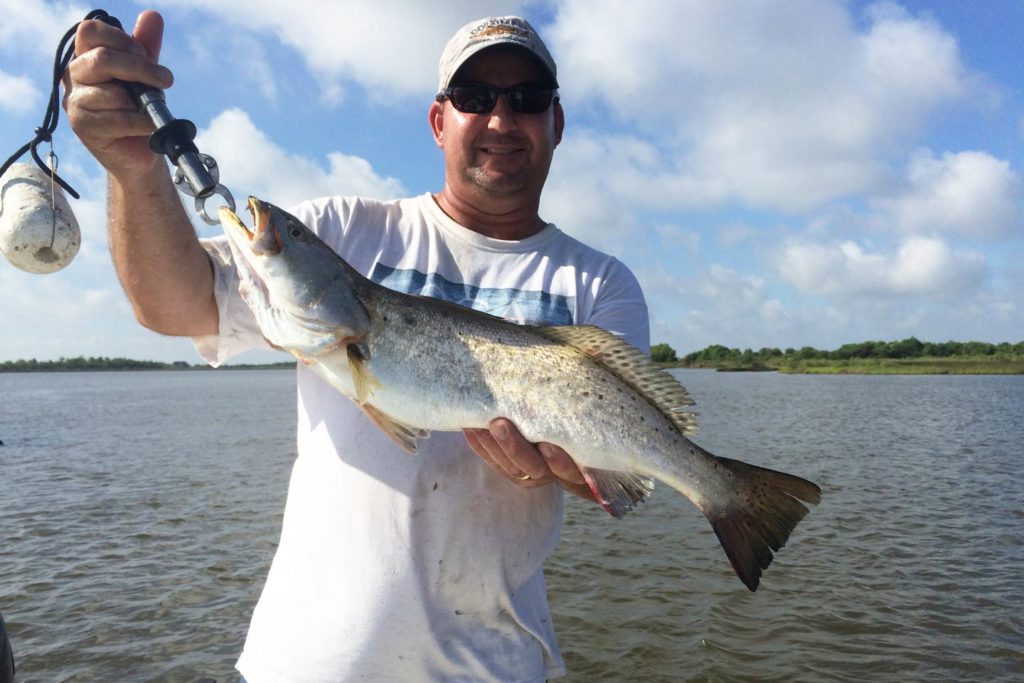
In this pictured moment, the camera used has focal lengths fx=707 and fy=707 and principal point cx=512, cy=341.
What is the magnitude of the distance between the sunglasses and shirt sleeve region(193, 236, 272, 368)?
1.40 metres

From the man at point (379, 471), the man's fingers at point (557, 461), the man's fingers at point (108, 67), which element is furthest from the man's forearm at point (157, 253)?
the man's fingers at point (557, 461)

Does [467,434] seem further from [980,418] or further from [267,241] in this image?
[980,418]

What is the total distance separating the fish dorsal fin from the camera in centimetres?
322

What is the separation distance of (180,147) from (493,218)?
157 cm

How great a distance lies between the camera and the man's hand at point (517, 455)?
2.96 metres

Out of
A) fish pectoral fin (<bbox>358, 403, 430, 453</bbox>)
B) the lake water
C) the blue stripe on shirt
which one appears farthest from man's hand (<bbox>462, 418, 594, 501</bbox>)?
the lake water

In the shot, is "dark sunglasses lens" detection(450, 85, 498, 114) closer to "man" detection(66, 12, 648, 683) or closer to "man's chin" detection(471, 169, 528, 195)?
"man" detection(66, 12, 648, 683)

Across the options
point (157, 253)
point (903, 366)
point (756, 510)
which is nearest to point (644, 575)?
point (756, 510)

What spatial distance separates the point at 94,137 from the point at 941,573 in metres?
12.7

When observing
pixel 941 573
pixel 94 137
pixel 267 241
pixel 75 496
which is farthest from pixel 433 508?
pixel 75 496

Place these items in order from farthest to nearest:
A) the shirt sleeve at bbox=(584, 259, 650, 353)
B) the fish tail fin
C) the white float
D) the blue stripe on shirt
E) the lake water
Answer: the lake water < the shirt sleeve at bbox=(584, 259, 650, 353) < the blue stripe on shirt < the fish tail fin < the white float

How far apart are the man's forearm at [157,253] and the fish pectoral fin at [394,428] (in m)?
0.88

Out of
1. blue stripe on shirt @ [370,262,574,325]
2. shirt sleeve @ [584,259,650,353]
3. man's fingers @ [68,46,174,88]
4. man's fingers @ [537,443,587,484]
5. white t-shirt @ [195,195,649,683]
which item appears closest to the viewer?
man's fingers @ [68,46,174,88]

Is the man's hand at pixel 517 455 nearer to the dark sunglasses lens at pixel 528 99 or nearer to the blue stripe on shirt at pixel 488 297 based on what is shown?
the blue stripe on shirt at pixel 488 297
